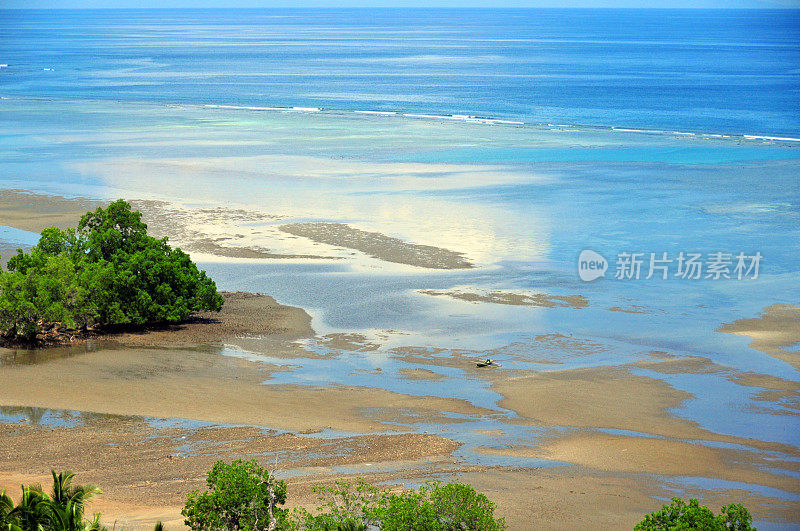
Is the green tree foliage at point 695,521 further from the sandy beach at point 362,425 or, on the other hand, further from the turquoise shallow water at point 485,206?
the turquoise shallow water at point 485,206

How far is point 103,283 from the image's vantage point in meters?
33.9

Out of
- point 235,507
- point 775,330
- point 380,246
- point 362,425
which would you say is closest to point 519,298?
point 775,330

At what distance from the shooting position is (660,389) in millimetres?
29859

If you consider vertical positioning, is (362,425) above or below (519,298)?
below

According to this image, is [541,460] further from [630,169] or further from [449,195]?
[630,169]

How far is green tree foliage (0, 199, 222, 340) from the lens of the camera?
107 feet

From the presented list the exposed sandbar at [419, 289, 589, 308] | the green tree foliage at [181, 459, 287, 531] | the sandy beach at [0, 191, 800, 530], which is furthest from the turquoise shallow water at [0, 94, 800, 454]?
the green tree foliage at [181, 459, 287, 531]

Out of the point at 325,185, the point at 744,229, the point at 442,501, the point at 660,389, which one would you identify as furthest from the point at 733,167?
the point at 442,501

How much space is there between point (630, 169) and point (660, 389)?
41.7 metres

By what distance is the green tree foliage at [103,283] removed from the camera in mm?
32531

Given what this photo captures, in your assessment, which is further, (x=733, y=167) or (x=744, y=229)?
(x=733, y=167)

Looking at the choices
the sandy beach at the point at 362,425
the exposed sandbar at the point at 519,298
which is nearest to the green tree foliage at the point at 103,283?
the sandy beach at the point at 362,425

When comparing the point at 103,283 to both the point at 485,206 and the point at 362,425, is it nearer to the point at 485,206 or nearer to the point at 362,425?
the point at 362,425

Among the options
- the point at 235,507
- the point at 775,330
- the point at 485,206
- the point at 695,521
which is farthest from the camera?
the point at 485,206
